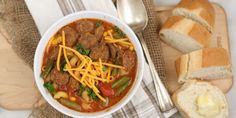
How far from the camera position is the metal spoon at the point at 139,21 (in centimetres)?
183

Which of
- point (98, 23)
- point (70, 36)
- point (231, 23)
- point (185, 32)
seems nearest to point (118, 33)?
point (98, 23)

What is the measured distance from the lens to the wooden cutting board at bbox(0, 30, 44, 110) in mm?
1835

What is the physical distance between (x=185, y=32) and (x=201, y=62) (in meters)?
0.15

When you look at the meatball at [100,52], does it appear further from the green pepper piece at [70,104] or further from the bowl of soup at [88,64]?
the green pepper piece at [70,104]

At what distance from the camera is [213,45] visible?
1.93m

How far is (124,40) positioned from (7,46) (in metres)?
0.52

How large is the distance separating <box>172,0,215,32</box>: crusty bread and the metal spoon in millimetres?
150

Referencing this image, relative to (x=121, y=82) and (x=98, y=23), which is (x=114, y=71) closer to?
(x=121, y=82)

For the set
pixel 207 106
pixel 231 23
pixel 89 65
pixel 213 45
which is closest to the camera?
pixel 89 65

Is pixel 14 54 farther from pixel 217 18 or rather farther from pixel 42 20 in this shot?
pixel 217 18

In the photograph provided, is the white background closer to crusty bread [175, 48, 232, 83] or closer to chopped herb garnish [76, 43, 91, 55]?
crusty bread [175, 48, 232, 83]

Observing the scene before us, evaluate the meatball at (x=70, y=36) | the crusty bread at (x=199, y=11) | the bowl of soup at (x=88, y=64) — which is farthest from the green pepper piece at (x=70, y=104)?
the crusty bread at (x=199, y=11)

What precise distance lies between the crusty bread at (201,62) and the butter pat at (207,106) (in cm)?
11

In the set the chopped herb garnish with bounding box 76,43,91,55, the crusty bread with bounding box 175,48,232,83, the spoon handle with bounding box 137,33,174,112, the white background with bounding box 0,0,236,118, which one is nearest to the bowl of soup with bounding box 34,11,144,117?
the chopped herb garnish with bounding box 76,43,91,55
